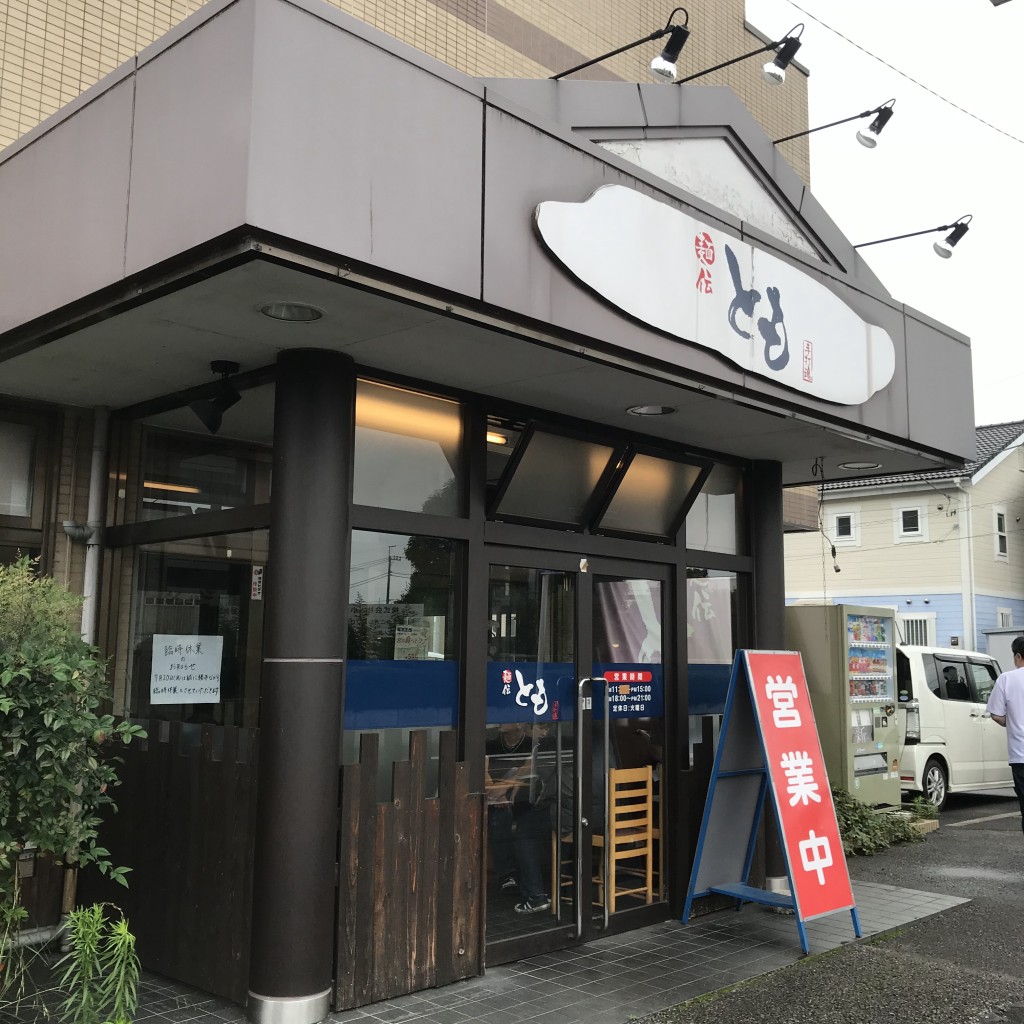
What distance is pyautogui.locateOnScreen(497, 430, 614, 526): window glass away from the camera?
631cm

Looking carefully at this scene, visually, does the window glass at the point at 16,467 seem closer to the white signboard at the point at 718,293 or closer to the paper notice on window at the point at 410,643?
the paper notice on window at the point at 410,643

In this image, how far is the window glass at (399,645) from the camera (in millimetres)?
5410

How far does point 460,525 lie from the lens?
5.92m

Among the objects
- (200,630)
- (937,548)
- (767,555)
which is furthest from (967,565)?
(200,630)

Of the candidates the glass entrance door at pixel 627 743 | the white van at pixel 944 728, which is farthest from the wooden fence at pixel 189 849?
the white van at pixel 944 728

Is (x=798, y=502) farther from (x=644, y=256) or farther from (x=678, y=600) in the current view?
(x=644, y=256)

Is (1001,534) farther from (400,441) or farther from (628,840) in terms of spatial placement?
(400,441)

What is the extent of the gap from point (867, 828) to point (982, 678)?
4.52 metres

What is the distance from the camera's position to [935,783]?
494 inches

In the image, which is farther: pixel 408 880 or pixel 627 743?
pixel 627 743

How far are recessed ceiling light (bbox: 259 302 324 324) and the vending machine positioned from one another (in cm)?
734

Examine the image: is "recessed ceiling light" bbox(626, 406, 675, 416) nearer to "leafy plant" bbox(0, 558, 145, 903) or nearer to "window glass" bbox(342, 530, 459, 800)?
"window glass" bbox(342, 530, 459, 800)

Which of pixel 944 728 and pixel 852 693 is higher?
pixel 852 693

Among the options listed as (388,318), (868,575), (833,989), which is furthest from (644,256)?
(868,575)
